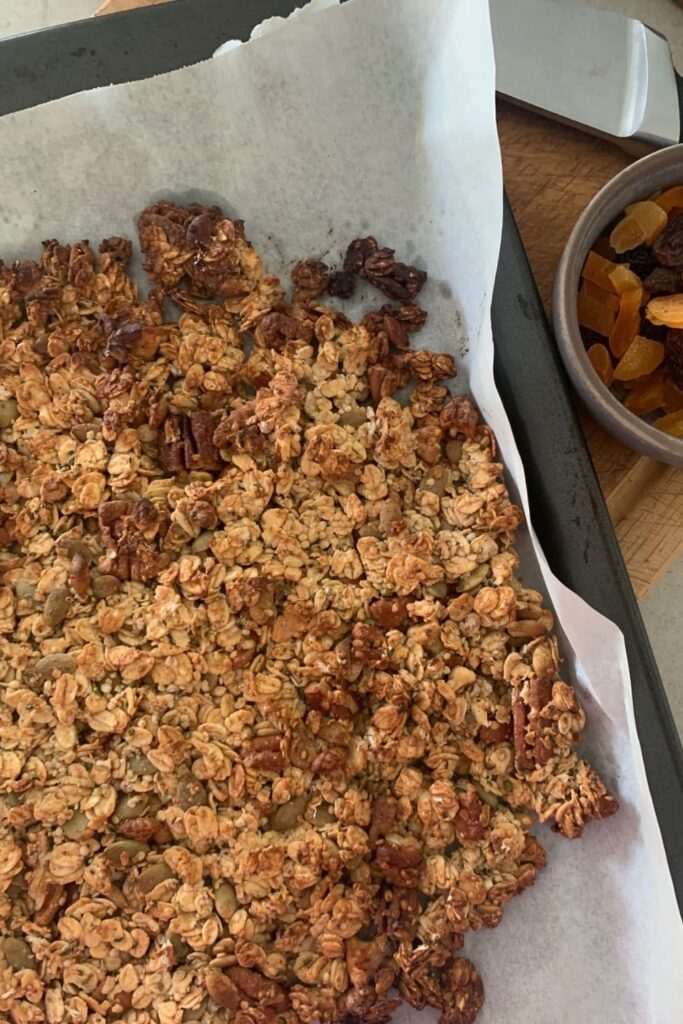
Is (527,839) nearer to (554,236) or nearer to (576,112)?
(554,236)

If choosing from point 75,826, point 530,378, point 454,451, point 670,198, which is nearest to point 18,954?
point 75,826

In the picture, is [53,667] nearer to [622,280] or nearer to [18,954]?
[18,954]

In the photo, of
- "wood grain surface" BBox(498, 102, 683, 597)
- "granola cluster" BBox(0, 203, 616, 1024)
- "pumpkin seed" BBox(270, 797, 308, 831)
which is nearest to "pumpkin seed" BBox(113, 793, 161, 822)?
"granola cluster" BBox(0, 203, 616, 1024)

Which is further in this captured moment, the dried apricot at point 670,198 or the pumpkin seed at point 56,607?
the dried apricot at point 670,198

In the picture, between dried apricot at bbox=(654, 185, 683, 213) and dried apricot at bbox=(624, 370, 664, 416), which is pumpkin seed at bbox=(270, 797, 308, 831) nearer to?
dried apricot at bbox=(624, 370, 664, 416)

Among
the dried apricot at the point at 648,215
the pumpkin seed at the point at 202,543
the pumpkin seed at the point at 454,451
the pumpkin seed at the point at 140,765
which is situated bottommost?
the pumpkin seed at the point at 140,765

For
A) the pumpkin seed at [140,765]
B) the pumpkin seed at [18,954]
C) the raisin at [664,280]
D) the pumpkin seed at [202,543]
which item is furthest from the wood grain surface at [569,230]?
the pumpkin seed at [18,954]

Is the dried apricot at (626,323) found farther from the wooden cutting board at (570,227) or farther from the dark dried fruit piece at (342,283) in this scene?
the dark dried fruit piece at (342,283)

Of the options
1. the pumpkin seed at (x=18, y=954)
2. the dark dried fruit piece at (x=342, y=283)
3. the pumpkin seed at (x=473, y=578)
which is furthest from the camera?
the dark dried fruit piece at (x=342, y=283)
